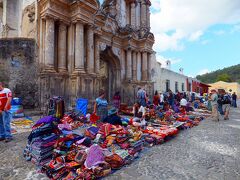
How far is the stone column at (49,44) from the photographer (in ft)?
28.4

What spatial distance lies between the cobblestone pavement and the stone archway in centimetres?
893

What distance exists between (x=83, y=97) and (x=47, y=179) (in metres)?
6.12

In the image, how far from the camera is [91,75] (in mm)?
9570

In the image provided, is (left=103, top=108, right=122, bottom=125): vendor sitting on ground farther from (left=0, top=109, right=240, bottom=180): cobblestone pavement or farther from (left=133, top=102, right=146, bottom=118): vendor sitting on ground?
(left=133, top=102, right=146, bottom=118): vendor sitting on ground

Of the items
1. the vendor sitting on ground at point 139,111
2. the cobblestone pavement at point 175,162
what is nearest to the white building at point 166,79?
the vendor sitting on ground at point 139,111

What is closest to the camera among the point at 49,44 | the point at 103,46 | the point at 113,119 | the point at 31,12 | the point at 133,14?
the point at 113,119

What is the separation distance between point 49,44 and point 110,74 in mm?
6092

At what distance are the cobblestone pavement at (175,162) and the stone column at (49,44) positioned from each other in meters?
4.24

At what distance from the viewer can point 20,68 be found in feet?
28.3

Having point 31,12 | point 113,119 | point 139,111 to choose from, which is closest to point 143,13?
point 31,12

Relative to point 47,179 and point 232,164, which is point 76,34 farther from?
point 232,164

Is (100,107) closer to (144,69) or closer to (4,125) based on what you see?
(4,125)

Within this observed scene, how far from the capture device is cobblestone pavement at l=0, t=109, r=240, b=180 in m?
3.19

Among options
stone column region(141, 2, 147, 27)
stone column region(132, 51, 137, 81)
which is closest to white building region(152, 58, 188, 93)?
stone column region(141, 2, 147, 27)
